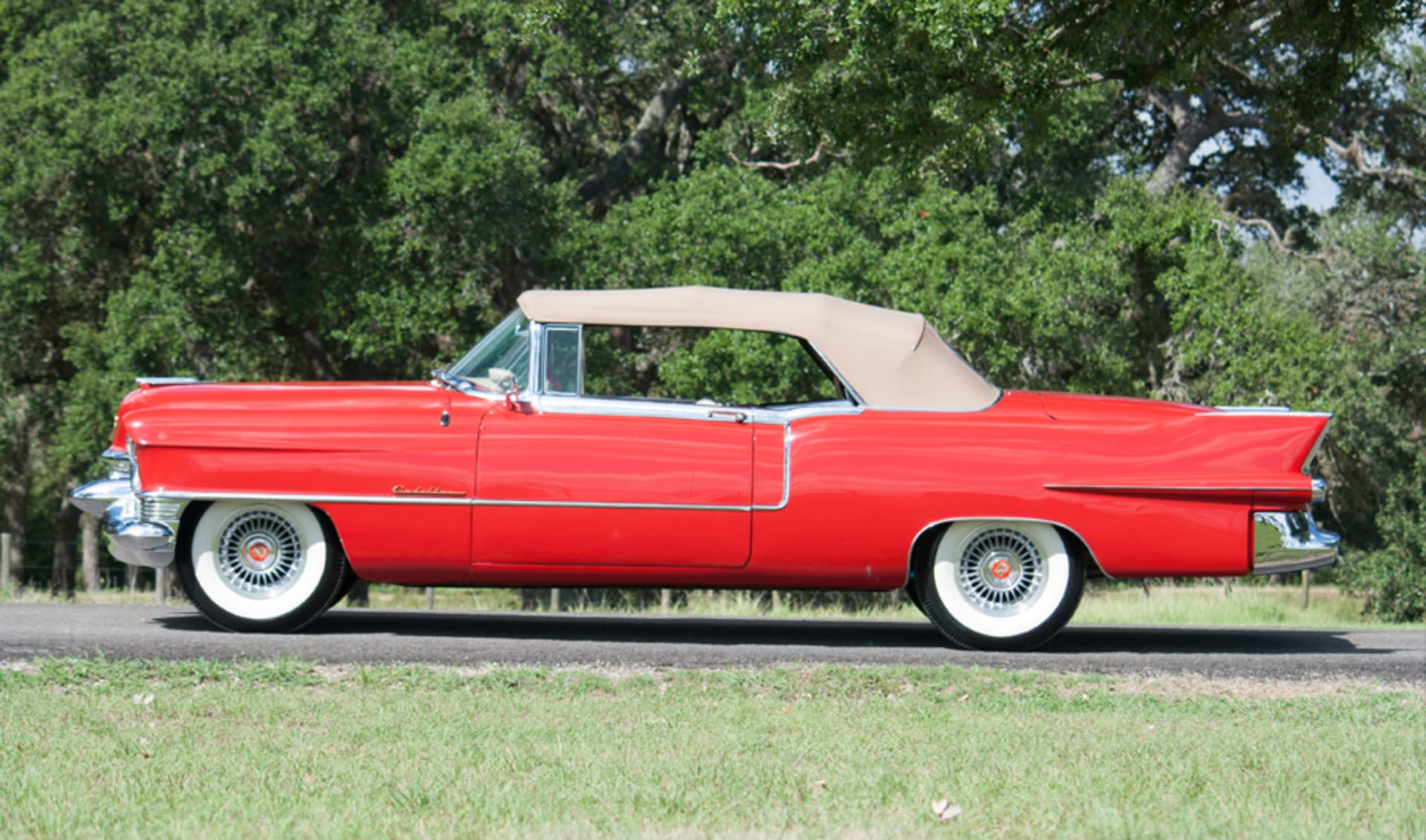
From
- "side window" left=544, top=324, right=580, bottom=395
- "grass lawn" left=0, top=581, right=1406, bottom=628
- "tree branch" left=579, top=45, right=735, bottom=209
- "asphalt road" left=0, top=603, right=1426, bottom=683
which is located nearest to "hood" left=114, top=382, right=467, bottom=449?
"side window" left=544, top=324, right=580, bottom=395

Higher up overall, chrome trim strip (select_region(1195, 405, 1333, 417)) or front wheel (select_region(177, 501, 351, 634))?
chrome trim strip (select_region(1195, 405, 1333, 417))

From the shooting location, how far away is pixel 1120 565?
7.09m

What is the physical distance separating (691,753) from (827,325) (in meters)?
3.31

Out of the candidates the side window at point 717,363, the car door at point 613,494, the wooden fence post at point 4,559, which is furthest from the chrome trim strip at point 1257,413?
the wooden fence post at point 4,559

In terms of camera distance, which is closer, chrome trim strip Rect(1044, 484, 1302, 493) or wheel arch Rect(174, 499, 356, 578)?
chrome trim strip Rect(1044, 484, 1302, 493)

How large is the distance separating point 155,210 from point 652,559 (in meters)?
15.0

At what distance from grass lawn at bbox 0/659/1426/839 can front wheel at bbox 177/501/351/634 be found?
1179 millimetres

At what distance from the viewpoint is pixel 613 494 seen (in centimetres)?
697

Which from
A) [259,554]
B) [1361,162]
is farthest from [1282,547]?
[1361,162]

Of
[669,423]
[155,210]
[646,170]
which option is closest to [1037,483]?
[669,423]

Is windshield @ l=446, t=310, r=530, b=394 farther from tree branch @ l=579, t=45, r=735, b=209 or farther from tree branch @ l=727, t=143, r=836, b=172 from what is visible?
tree branch @ l=579, t=45, r=735, b=209

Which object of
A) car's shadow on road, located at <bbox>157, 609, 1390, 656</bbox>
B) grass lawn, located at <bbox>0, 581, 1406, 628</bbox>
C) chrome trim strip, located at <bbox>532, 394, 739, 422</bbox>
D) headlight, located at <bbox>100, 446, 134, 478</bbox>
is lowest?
grass lawn, located at <bbox>0, 581, 1406, 628</bbox>

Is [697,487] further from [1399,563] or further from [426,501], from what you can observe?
[1399,563]

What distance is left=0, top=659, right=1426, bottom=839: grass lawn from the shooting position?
12.5 feet
